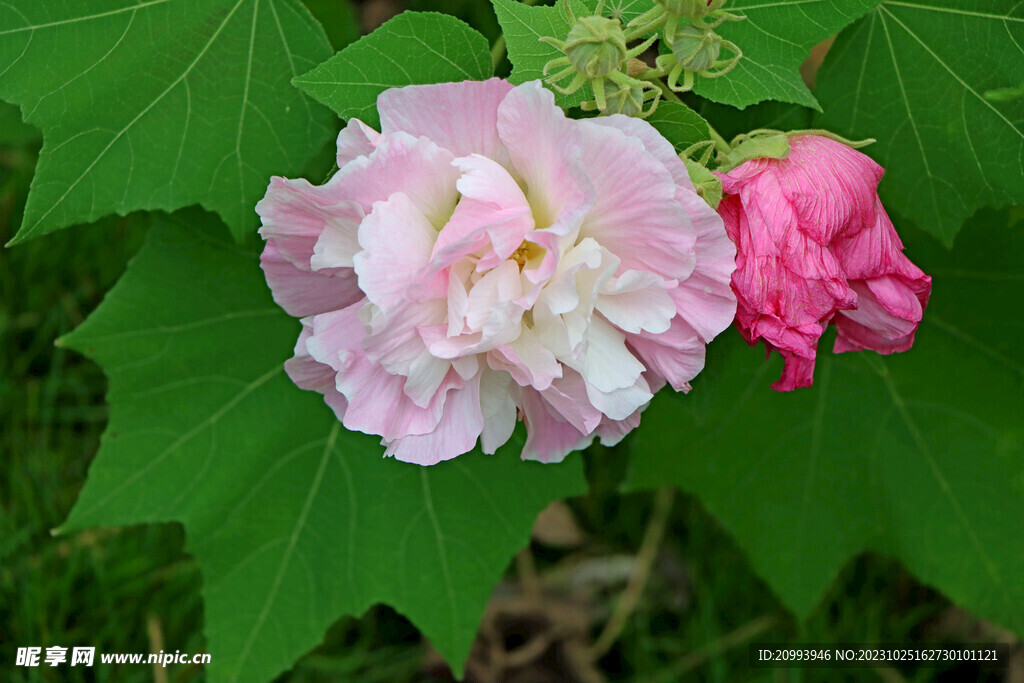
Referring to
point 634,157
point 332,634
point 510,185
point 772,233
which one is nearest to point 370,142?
point 510,185

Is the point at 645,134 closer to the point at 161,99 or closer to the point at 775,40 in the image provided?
the point at 775,40

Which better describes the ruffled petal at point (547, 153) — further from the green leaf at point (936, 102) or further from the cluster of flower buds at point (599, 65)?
the green leaf at point (936, 102)

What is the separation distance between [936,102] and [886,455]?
0.60m

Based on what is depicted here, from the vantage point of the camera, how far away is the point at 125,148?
111 centimetres

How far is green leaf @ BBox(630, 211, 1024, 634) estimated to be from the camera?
1.41 m

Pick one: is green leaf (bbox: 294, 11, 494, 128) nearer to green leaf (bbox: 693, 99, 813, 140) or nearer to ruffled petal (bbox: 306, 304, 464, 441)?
ruffled petal (bbox: 306, 304, 464, 441)

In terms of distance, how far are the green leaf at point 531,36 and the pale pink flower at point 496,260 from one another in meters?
0.04

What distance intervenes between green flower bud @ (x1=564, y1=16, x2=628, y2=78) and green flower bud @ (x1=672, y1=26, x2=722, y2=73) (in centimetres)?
7

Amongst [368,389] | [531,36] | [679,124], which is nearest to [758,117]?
[679,124]

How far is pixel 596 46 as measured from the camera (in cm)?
78

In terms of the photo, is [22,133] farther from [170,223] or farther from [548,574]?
[548,574]

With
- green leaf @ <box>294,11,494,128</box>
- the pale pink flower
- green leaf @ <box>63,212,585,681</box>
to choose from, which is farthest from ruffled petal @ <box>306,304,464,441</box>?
green leaf @ <box>63,212,585,681</box>

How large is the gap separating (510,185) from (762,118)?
1.74 ft

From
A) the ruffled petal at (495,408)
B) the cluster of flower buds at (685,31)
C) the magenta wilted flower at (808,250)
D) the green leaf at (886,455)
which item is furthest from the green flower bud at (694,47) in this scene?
the green leaf at (886,455)
